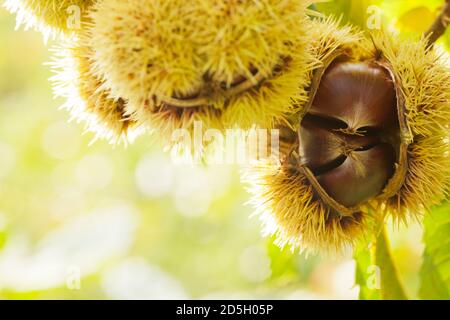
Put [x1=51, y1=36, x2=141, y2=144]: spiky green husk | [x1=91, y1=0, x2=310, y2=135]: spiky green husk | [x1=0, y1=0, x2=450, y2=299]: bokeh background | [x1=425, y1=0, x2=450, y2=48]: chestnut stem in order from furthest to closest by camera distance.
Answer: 1. [x1=0, y1=0, x2=450, y2=299]: bokeh background
2. [x1=425, y1=0, x2=450, y2=48]: chestnut stem
3. [x1=51, y1=36, x2=141, y2=144]: spiky green husk
4. [x1=91, y1=0, x2=310, y2=135]: spiky green husk

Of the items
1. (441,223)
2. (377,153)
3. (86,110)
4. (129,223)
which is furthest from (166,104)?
(129,223)

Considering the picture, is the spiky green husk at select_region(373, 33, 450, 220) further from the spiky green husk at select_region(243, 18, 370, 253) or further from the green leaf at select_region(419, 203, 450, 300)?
the green leaf at select_region(419, 203, 450, 300)

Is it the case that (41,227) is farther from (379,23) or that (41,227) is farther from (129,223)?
(379,23)

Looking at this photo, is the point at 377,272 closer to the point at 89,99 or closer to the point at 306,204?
the point at 306,204

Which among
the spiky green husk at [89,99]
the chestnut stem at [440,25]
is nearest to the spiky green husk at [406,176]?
the chestnut stem at [440,25]

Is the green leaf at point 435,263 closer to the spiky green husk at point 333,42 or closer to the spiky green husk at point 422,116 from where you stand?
the spiky green husk at point 422,116

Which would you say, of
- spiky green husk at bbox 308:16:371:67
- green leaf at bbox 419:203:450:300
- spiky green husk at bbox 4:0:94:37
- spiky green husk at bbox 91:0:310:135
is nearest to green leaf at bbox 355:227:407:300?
green leaf at bbox 419:203:450:300

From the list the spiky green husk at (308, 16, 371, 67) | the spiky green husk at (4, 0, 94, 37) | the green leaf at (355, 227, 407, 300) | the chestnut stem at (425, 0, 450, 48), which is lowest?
the green leaf at (355, 227, 407, 300)
